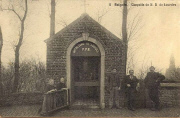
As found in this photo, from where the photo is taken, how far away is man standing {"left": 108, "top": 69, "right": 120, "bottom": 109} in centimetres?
941

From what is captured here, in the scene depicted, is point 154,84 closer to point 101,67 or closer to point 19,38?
point 101,67

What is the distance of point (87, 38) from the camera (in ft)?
30.6

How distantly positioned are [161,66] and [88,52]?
4123mm

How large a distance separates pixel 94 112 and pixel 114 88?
146 cm

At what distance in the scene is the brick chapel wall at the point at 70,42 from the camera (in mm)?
9391

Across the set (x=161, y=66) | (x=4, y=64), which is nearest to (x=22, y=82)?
(x=4, y=64)

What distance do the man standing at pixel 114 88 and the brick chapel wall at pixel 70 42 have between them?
0.63 feet

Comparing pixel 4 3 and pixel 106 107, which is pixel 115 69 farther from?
pixel 4 3

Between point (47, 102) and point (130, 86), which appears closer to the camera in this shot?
point (47, 102)

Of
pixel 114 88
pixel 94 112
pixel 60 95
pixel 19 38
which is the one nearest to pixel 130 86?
pixel 114 88

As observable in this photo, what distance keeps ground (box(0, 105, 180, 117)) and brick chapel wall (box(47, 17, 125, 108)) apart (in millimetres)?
866

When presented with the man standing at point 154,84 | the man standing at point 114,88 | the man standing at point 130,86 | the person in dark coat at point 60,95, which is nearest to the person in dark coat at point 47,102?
the person in dark coat at point 60,95

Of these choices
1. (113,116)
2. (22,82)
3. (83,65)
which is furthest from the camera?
(22,82)

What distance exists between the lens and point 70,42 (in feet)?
30.9
